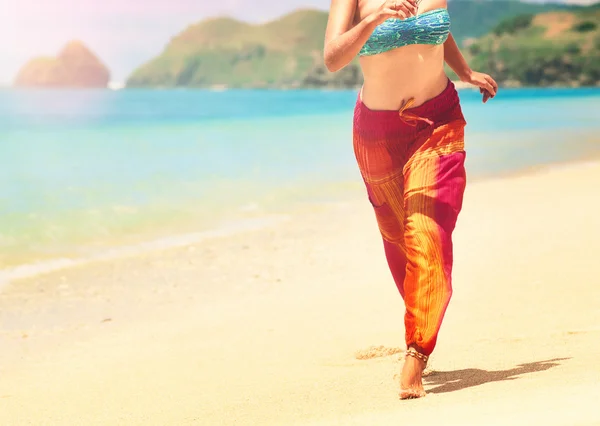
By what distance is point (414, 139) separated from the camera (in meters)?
3.60

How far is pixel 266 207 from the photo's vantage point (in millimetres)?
12758

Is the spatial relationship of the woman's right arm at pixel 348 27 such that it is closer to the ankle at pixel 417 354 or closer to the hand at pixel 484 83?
the hand at pixel 484 83

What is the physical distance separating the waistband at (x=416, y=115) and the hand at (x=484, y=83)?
37cm

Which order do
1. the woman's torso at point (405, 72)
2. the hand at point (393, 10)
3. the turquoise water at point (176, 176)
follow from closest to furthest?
the hand at point (393, 10) → the woman's torso at point (405, 72) → the turquoise water at point (176, 176)

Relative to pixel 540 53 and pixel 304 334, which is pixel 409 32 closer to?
pixel 304 334

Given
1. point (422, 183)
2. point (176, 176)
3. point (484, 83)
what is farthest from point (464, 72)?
point (176, 176)

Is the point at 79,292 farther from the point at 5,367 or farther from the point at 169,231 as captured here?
the point at 169,231

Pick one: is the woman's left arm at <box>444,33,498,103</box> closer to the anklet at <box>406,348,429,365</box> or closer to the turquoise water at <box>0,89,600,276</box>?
the anklet at <box>406,348,429,365</box>

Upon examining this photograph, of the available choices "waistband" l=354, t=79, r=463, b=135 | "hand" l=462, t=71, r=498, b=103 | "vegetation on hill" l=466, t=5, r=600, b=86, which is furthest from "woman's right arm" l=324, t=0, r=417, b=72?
"vegetation on hill" l=466, t=5, r=600, b=86

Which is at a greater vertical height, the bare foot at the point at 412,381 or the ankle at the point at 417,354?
the ankle at the point at 417,354

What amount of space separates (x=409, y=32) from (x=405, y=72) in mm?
177

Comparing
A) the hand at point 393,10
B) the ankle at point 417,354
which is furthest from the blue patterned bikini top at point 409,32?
the ankle at point 417,354

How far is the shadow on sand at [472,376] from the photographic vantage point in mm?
3594

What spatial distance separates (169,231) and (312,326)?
5651mm
